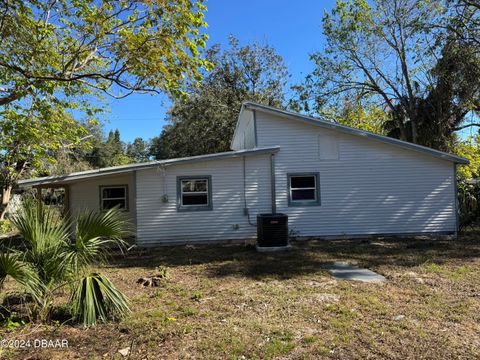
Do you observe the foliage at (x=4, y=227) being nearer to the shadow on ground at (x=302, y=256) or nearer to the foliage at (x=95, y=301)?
the shadow on ground at (x=302, y=256)

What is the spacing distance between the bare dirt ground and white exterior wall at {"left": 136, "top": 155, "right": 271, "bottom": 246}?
299 centimetres

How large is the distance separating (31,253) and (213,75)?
24.2 meters

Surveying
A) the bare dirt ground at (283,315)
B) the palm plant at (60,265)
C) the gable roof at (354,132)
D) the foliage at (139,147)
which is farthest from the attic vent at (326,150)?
the foliage at (139,147)

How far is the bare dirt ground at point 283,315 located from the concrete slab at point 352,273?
210 mm

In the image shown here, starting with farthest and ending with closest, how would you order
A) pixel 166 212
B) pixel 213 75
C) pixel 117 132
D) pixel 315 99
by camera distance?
1. pixel 117 132
2. pixel 213 75
3. pixel 315 99
4. pixel 166 212

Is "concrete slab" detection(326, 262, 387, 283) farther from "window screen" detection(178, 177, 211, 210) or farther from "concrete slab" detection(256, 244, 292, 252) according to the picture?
"window screen" detection(178, 177, 211, 210)

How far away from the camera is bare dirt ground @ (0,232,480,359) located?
4270 millimetres

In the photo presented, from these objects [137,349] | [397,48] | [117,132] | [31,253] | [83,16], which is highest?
[117,132]

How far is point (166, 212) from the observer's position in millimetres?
12211

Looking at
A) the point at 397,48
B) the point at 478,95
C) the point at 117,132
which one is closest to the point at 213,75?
the point at 397,48

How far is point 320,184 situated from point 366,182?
1580 mm

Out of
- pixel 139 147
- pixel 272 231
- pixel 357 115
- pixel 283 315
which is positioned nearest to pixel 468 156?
pixel 357 115

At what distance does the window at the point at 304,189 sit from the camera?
42.1ft

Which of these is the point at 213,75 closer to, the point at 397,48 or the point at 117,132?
the point at 397,48
